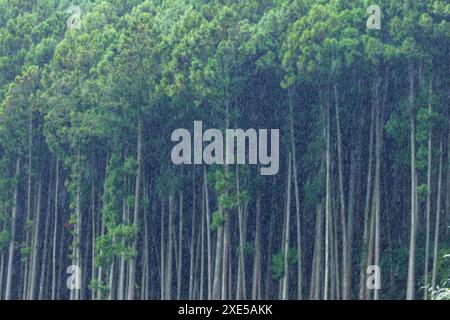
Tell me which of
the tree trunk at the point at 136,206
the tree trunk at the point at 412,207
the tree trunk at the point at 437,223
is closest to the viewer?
the tree trunk at the point at 437,223

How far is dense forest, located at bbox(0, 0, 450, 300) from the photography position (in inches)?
795

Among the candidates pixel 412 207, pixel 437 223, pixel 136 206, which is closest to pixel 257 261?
pixel 136 206

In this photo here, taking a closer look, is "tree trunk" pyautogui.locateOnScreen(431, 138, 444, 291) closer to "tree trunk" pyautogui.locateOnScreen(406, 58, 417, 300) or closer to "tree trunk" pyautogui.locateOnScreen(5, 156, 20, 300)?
"tree trunk" pyautogui.locateOnScreen(406, 58, 417, 300)

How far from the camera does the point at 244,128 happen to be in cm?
2181

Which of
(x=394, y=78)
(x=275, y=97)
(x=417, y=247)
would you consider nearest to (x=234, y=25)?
(x=275, y=97)

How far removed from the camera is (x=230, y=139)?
21328 millimetres

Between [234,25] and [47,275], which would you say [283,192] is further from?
[47,275]

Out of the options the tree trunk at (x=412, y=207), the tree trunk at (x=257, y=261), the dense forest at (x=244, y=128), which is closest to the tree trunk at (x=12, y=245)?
the dense forest at (x=244, y=128)

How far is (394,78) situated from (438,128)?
4.83 feet


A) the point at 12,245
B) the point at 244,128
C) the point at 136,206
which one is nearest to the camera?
the point at 136,206

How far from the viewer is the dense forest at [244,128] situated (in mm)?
20203

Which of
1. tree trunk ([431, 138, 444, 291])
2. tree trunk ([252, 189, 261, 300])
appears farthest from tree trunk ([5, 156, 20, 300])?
tree trunk ([431, 138, 444, 291])

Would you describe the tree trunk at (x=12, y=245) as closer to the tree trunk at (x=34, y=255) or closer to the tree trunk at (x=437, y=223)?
the tree trunk at (x=34, y=255)

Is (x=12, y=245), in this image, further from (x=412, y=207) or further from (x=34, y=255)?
(x=412, y=207)
